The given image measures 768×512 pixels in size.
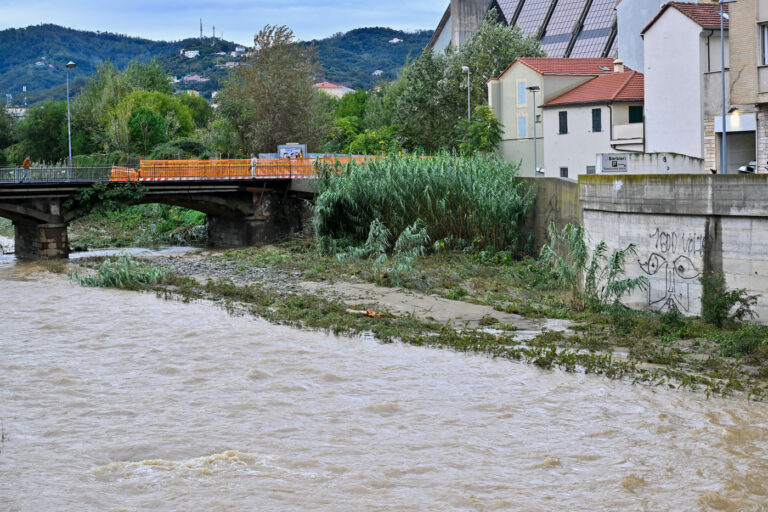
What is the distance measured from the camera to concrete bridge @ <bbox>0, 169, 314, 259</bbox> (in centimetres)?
3878

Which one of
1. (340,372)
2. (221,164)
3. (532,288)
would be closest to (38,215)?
(221,164)

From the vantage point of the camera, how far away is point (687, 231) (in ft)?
63.4

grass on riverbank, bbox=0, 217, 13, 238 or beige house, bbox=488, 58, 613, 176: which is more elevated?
beige house, bbox=488, 58, 613, 176

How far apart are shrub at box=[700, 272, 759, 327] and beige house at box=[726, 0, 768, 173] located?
9924 millimetres

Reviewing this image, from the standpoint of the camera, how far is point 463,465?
38.7ft

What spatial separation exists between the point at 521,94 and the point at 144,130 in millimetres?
35440

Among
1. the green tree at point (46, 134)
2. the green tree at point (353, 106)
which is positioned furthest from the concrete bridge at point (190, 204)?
the green tree at point (353, 106)

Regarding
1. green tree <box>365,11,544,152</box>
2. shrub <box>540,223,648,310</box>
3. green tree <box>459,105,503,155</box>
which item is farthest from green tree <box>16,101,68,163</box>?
shrub <box>540,223,648,310</box>

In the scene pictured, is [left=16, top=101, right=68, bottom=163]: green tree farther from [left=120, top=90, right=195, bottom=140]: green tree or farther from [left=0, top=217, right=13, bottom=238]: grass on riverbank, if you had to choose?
[left=0, top=217, right=13, bottom=238]: grass on riverbank

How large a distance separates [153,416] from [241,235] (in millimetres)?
31787

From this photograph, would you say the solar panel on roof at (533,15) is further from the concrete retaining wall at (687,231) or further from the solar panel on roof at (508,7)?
the concrete retaining wall at (687,231)

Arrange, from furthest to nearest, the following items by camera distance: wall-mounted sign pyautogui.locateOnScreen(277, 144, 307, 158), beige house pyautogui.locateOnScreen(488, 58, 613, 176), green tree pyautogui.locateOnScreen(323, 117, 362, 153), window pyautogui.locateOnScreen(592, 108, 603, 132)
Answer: green tree pyautogui.locateOnScreen(323, 117, 362, 153) → beige house pyautogui.locateOnScreen(488, 58, 613, 176) → wall-mounted sign pyautogui.locateOnScreen(277, 144, 307, 158) → window pyautogui.locateOnScreen(592, 108, 603, 132)

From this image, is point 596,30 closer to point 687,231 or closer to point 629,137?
point 629,137

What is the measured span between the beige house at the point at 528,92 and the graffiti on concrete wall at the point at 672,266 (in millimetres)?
33111
